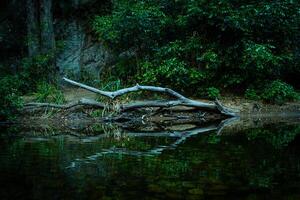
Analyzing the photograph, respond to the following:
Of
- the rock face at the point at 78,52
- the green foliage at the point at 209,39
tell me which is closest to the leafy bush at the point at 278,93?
the green foliage at the point at 209,39

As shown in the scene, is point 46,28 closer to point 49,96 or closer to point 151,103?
point 49,96

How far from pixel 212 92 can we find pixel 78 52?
10011 millimetres

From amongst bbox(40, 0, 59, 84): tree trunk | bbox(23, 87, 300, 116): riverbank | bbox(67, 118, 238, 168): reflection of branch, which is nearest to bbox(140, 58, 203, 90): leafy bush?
bbox(23, 87, 300, 116): riverbank

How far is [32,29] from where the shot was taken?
23.0 metres

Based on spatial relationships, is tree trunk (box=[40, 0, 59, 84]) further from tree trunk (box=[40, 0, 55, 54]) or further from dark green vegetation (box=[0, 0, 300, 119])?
dark green vegetation (box=[0, 0, 300, 119])

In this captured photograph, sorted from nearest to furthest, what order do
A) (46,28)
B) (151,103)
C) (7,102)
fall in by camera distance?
(7,102) < (151,103) < (46,28)

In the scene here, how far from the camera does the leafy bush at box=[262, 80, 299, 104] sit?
60.1 ft

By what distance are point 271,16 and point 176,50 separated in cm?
423

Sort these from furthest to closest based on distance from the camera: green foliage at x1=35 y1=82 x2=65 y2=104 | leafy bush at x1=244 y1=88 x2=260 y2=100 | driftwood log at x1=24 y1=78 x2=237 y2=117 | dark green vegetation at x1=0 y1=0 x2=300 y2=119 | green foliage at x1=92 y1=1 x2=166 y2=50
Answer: green foliage at x1=92 y1=1 x2=166 y2=50
leafy bush at x1=244 y1=88 x2=260 y2=100
dark green vegetation at x1=0 y1=0 x2=300 y2=119
green foliage at x1=35 y1=82 x2=65 y2=104
driftwood log at x1=24 y1=78 x2=237 y2=117

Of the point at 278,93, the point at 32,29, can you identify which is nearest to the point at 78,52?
the point at 32,29

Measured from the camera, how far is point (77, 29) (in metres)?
25.8

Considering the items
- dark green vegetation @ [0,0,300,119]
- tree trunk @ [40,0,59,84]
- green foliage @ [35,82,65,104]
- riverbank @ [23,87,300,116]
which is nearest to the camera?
riverbank @ [23,87,300,116]

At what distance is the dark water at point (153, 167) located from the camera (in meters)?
5.78

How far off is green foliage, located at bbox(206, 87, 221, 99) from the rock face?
7638mm
